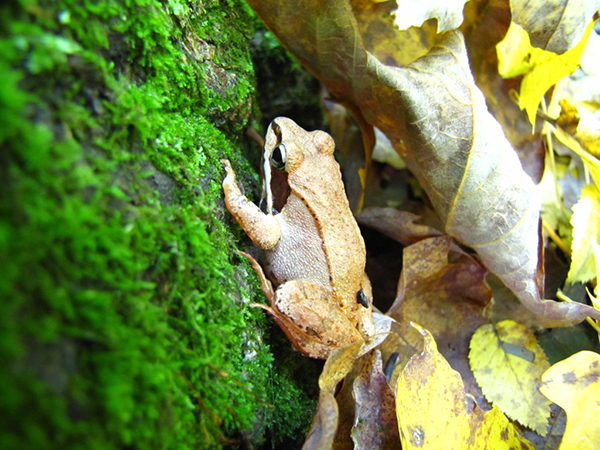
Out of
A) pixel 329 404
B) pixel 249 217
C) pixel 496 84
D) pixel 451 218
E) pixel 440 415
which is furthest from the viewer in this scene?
pixel 496 84

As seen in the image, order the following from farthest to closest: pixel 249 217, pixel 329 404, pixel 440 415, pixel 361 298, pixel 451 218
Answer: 1. pixel 451 218
2. pixel 361 298
3. pixel 249 217
4. pixel 440 415
5. pixel 329 404

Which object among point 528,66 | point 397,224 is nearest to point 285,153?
point 397,224

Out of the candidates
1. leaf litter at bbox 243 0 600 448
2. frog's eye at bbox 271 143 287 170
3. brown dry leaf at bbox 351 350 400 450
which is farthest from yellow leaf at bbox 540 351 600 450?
frog's eye at bbox 271 143 287 170

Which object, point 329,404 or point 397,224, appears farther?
point 397,224

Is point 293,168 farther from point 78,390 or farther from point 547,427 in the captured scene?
point 547,427

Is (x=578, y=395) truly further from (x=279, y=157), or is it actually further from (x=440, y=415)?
(x=279, y=157)

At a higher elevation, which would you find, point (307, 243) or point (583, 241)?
point (583, 241)

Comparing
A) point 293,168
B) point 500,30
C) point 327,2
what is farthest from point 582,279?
point 327,2
